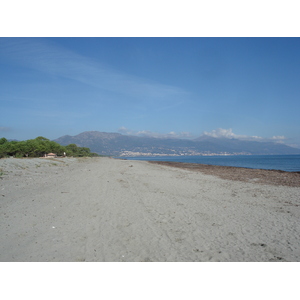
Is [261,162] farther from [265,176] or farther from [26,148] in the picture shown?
[26,148]

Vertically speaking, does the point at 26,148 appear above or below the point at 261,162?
above

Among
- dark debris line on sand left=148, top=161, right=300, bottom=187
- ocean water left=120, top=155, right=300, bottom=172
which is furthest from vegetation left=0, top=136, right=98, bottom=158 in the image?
ocean water left=120, top=155, right=300, bottom=172

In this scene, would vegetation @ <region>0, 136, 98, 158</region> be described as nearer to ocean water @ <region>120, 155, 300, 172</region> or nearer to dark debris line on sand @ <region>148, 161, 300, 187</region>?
dark debris line on sand @ <region>148, 161, 300, 187</region>

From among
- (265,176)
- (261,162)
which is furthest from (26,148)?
(261,162)

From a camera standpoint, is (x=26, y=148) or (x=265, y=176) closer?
(x=265, y=176)

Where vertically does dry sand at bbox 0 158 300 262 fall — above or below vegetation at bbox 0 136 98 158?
below

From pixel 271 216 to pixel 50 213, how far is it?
6.95m

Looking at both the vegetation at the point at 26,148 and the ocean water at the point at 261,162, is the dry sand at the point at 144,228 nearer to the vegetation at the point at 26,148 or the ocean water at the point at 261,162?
the ocean water at the point at 261,162

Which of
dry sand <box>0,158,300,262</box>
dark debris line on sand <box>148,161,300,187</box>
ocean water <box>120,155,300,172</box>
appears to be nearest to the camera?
dry sand <box>0,158,300,262</box>

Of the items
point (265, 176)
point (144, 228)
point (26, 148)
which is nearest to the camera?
point (144, 228)

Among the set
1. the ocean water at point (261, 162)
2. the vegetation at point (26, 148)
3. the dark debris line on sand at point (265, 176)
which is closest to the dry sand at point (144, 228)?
the dark debris line on sand at point (265, 176)

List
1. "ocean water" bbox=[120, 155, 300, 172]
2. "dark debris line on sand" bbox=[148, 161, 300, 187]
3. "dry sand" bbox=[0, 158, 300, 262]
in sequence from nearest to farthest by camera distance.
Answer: "dry sand" bbox=[0, 158, 300, 262] < "dark debris line on sand" bbox=[148, 161, 300, 187] < "ocean water" bbox=[120, 155, 300, 172]

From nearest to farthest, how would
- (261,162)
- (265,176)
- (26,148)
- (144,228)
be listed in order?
(144,228) < (265,176) < (26,148) < (261,162)
